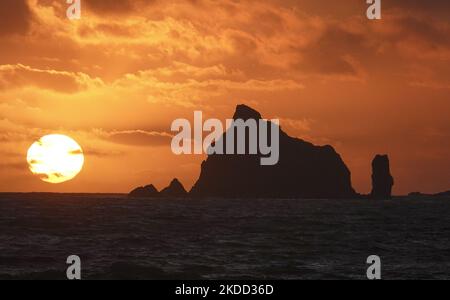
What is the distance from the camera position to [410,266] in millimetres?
37969

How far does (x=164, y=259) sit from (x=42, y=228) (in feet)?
107

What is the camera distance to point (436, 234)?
66875mm
